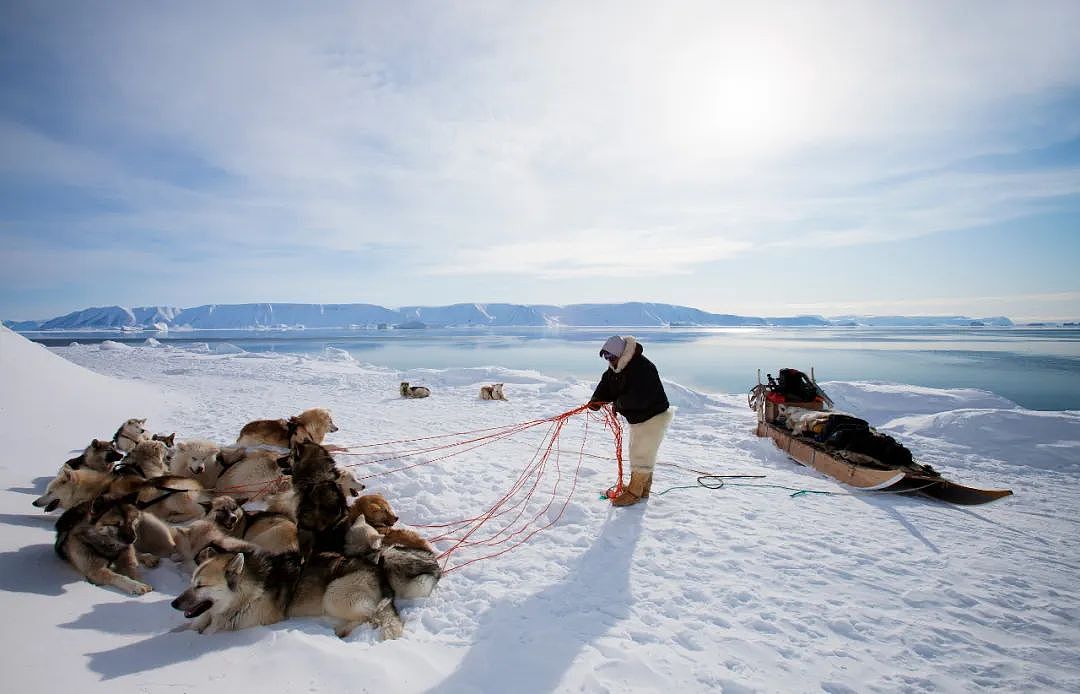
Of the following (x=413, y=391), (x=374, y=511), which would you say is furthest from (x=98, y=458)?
(x=413, y=391)

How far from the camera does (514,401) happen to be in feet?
52.5

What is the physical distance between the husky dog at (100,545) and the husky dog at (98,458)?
66.3 inches

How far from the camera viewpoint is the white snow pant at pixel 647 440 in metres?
5.80


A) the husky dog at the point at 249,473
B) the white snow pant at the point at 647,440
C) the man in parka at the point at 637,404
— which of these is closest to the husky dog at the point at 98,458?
the husky dog at the point at 249,473

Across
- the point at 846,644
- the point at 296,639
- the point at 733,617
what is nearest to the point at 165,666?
the point at 296,639

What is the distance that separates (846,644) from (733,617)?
0.72 metres

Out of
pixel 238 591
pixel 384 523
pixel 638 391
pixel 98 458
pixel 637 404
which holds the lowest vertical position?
pixel 384 523

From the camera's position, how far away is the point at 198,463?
17.4 feet

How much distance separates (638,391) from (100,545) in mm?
5034

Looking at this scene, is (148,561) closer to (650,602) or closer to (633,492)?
(650,602)

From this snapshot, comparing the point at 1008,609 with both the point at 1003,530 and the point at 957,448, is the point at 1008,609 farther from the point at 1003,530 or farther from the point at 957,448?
the point at 957,448

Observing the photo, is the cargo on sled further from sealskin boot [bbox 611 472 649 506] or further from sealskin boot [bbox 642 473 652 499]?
sealskin boot [bbox 611 472 649 506]

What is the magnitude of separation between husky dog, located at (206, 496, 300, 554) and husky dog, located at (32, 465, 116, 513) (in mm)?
1221

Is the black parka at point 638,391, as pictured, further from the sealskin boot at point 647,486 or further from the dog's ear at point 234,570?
the dog's ear at point 234,570
